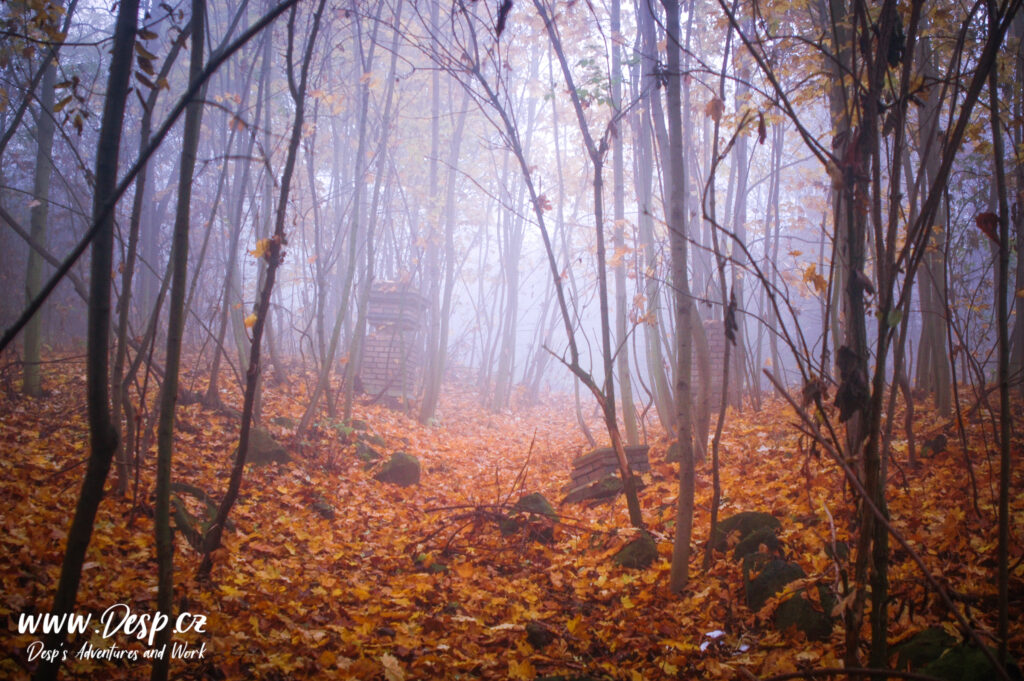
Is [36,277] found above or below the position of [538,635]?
above

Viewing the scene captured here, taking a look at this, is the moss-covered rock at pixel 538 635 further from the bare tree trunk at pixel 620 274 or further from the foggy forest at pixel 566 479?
the bare tree trunk at pixel 620 274

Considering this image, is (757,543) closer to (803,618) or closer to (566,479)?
(803,618)

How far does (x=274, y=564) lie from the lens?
12.1 ft

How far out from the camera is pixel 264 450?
562 cm

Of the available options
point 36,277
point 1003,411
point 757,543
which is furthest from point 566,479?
point 36,277

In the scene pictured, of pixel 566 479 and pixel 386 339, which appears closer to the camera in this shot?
pixel 566 479

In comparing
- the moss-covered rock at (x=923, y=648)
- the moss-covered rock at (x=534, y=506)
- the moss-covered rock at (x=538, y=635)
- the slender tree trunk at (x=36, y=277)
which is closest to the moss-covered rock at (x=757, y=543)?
the moss-covered rock at (x=923, y=648)

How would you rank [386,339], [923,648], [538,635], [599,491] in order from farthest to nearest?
1. [386,339]
2. [599,491]
3. [538,635]
4. [923,648]

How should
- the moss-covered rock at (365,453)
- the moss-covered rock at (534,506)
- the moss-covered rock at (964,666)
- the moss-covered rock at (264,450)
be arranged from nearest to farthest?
the moss-covered rock at (964,666)
the moss-covered rock at (534,506)
the moss-covered rock at (264,450)
the moss-covered rock at (365,453)

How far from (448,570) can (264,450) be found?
9.22 feet

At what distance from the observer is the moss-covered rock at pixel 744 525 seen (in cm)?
363

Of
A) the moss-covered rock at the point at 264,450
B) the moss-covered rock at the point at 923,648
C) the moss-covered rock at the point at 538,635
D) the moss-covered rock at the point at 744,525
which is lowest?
the moss-covered rock at the point at 538,635

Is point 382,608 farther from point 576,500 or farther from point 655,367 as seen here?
point 655,367

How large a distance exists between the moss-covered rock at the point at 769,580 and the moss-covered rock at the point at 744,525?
544 mm
